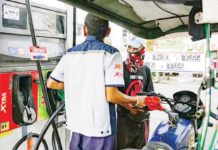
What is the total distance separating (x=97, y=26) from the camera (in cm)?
216

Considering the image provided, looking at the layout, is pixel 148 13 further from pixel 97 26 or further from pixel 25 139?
pixel 25 139

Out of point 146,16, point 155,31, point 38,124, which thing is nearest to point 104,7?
point 146,16

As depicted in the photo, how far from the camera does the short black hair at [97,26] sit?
7.05 ft

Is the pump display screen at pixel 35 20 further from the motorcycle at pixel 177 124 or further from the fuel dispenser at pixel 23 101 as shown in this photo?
the motorcycle at pixel 177 124

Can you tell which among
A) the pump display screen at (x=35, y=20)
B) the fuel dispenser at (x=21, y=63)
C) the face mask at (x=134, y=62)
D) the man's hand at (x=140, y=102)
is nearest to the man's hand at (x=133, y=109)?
the man's hand at (x=140, y=102)

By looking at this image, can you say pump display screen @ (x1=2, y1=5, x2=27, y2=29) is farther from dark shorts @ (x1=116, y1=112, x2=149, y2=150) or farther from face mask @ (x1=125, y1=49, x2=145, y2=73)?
dark shorts @ (x1=116, y1=112, x2=149, y2=150)

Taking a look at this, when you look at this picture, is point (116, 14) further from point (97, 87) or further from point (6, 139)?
point (6, 139)

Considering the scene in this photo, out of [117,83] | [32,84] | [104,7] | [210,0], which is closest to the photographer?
[210,0]

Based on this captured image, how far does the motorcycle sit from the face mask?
0.98 m

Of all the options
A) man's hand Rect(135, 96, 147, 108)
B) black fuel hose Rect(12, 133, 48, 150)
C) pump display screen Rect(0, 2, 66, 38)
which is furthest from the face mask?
black fuel hose Rect(12, 133, 48, 150)

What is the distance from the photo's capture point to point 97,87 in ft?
6.72

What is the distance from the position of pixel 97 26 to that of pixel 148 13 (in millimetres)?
423

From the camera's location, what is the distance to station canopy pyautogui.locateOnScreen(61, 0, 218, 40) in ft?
5.57

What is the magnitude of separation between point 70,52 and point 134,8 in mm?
A: 640
